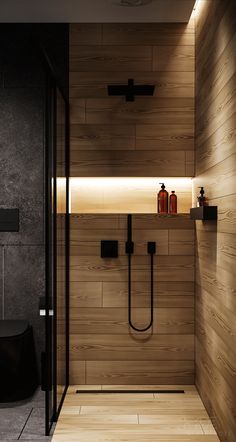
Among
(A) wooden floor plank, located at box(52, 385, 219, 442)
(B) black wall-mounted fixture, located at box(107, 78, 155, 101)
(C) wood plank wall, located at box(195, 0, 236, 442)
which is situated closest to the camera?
(C) wood plank wall, located at box(195, 0, 236, 442)

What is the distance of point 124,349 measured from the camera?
3777 millimetres

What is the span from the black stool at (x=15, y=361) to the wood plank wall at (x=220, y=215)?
115cm

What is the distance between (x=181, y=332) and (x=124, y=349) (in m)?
0.41

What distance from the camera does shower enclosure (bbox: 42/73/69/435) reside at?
9.87ft

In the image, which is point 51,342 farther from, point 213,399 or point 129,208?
point 129,208

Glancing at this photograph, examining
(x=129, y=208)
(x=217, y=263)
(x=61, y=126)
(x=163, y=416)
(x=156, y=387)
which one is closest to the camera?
(x=217, y=263)

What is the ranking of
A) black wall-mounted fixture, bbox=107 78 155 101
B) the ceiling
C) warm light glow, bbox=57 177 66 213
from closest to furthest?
warm light glow, bbox=57 177 66 213 < the ceiling < black wall-mounted fixture, bbox=107 78 155 101

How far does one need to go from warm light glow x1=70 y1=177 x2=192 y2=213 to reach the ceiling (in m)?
1.10

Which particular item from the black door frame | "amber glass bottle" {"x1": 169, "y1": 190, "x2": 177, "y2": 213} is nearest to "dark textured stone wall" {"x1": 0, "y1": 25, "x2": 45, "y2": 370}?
the black door frame

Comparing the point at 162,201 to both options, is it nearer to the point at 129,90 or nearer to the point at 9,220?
the point at 129,90

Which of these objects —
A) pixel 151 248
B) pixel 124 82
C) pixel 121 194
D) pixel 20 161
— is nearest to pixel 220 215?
pixel 151 248

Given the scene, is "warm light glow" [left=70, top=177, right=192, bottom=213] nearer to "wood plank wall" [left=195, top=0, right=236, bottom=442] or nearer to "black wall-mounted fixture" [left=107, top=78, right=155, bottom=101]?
"wood plank wall" [left=195, top=0, right=236, bottom=442]

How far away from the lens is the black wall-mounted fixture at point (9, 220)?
12.6ft

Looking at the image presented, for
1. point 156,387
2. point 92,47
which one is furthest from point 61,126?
point 156,387
